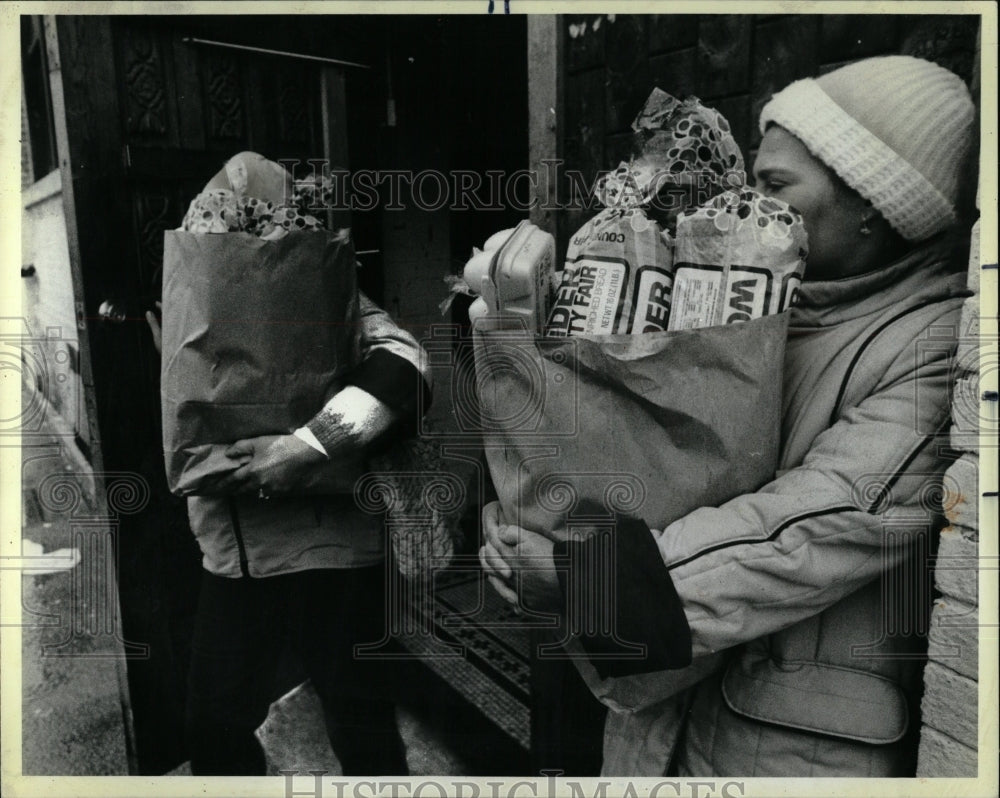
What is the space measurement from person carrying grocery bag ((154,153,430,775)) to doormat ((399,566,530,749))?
0.11 metres

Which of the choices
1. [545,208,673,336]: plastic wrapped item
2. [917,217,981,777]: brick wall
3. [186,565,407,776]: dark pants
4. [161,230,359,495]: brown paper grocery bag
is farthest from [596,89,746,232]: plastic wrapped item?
[186,565,407,776]: dark pants

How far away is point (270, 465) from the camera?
5.72ft

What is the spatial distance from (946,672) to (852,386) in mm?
660

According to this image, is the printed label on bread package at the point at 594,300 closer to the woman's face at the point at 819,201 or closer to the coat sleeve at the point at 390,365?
the woman's face at the point at 819,201

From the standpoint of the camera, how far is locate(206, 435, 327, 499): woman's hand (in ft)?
5.64

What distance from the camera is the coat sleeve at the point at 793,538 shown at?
1.26m

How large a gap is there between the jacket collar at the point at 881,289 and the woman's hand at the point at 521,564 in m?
0.66

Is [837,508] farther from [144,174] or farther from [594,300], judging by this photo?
[144,174]

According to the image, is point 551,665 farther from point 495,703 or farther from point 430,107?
point 430,107

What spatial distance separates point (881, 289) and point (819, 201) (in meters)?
0.20

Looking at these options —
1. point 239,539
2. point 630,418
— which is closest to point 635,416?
point 630,418

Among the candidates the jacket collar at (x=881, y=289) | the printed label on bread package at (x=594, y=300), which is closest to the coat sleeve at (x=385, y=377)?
the printed label on bread package at (x=594, y=300)

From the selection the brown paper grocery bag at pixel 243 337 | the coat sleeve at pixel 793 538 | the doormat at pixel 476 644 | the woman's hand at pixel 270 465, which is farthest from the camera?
the doormat at pixel 476 644

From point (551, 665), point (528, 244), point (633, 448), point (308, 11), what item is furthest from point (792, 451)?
point (308, 11)
